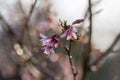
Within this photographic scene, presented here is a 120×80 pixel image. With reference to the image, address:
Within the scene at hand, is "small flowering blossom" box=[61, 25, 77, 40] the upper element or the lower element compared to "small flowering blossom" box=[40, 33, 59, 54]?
upper

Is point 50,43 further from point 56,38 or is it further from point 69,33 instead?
point 69,33

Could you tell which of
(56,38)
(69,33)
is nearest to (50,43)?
(56,38)

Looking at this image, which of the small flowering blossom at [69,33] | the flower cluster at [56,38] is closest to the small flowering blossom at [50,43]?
the flower cluster at [56,38]

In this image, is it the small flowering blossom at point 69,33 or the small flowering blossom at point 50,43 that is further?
the small flowering blossom at point 50,43

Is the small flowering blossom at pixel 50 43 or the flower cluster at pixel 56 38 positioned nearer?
the flower cluster at pixel 56 38

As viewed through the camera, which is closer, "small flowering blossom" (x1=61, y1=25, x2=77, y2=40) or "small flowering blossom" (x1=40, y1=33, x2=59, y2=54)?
"small flowering blossom" (x1=61, y1=25, x2=77, y2=40)

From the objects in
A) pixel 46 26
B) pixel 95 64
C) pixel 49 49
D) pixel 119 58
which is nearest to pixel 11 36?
pixel 95 64

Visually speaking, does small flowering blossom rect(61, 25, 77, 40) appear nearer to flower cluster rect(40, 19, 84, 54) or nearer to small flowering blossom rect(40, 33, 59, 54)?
flower cluster rect(40, 19, 84, 54)

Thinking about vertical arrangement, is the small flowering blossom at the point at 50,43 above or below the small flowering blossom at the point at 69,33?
below

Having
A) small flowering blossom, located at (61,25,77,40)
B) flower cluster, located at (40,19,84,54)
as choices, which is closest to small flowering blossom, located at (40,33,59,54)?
flower cluster, located at (40,19,84,54)

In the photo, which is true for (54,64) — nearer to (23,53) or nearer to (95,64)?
(23,53)

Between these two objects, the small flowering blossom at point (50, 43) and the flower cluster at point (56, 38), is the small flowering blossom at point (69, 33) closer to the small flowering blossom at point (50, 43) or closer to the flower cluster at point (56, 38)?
the flower cluster at point (56, 38)
